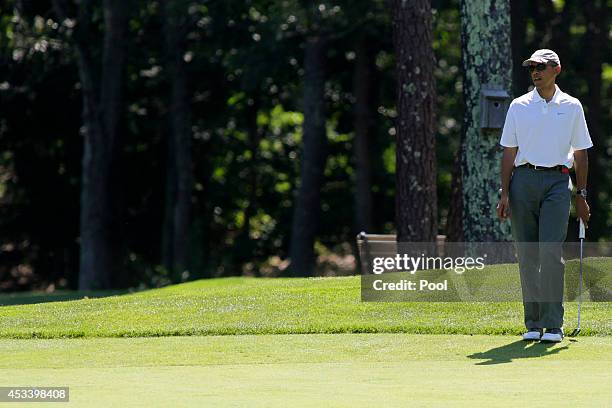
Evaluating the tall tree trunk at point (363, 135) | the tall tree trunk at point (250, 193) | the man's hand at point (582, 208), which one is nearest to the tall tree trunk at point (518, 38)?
the tall tree trunk at point (363, 135)

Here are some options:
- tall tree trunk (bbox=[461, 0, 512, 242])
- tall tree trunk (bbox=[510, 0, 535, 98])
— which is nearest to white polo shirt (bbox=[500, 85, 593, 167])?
tall tree trunk (bbox=[461, 0, 512, 242])

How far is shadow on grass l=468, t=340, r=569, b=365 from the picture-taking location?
9889 millimetres

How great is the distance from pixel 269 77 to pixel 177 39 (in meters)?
2.65

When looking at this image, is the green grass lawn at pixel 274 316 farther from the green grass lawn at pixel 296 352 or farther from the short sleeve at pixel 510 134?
the short sleeve at pixel 510 134

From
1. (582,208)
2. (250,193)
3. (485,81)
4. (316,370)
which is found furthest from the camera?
(250,193)

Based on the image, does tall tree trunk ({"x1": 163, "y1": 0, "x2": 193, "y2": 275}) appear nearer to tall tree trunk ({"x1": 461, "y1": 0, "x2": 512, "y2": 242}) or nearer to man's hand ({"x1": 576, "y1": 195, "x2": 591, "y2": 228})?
tall tree trunk ({"x1": 461, "y1": 0, "x2": 512, "y2": 242})

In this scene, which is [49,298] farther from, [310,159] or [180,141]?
[180,141]

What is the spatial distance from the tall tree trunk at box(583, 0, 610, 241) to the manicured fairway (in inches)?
983

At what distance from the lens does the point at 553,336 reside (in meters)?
10.7

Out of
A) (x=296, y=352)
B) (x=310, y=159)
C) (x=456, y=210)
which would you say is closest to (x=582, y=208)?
(x=296, y=352)

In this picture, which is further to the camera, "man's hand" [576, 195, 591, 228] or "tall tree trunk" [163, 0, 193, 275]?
"tall tree trunk" [163, 0, 193, 275]

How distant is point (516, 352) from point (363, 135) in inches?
955

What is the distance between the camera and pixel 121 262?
3556 cm

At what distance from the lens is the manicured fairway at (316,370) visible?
25.9 feet
